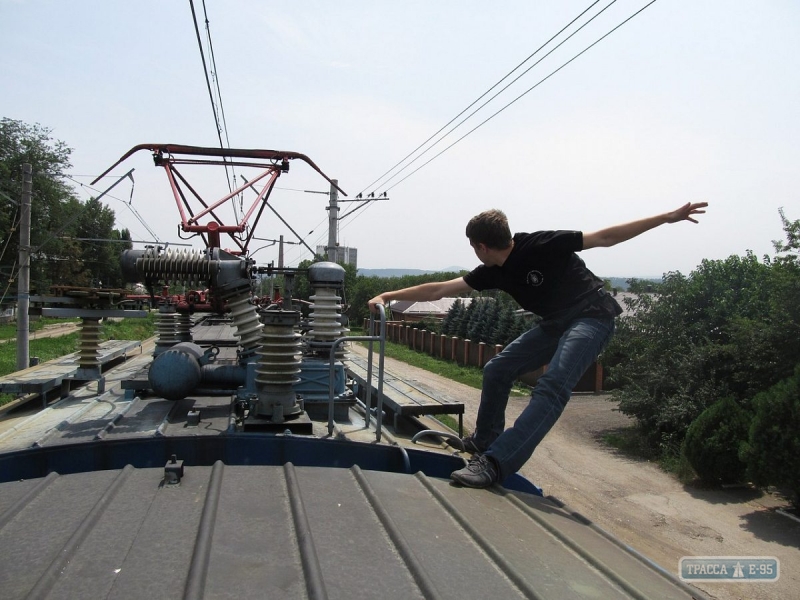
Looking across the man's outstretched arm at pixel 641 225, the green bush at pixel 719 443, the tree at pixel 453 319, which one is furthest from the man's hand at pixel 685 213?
the tree at pixel 453 319

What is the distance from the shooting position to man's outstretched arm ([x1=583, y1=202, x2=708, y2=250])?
3207mm

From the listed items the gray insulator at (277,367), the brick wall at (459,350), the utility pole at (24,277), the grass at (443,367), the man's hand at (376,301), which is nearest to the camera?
the man's hand at (376,301)

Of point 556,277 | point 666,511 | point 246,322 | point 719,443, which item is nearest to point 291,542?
point 556,277

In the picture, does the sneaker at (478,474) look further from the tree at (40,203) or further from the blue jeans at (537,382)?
the tree at (40,203)

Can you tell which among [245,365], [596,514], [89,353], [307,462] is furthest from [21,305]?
[307,462]

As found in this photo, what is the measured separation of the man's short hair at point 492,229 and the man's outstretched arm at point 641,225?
0.44 metres

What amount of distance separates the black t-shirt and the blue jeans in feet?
0.27

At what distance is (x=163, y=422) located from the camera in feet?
19.0

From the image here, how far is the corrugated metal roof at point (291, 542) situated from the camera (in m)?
1.79

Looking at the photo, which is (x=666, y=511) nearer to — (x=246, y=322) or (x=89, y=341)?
(x=246, y=322)

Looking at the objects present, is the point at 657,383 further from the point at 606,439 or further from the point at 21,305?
the point at 21,305

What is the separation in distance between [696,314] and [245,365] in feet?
43.5

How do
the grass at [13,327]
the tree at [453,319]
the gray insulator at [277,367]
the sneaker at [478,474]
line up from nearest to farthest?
the sneaker at [478,474] → the gray insulator at [277,367] → the grass at [13,327] → the tree at [453,319]

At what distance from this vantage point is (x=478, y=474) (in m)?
2.91
